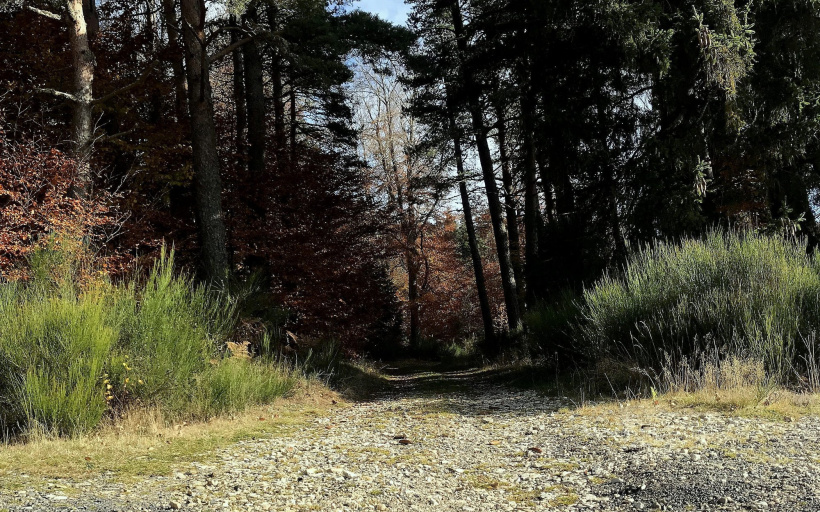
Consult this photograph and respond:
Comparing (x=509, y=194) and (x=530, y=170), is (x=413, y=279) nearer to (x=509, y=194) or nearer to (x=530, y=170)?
(x=509, y=194)

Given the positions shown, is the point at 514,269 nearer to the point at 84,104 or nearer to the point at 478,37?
the point at 478,37

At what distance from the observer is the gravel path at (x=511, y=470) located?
3320mm

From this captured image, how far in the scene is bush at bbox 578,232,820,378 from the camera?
640 centimetres

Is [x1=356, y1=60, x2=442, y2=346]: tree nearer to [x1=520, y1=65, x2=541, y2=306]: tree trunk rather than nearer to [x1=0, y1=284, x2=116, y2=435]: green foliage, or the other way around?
[x1=520, y1=65, x2=541, y2=306]: tree trunk

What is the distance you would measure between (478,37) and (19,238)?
43.2 ft

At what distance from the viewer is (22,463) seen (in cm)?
414

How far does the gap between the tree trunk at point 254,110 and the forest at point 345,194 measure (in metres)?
0.05

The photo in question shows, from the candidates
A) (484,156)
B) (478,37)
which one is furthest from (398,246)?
(478,37)

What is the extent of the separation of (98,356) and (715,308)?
6.71m

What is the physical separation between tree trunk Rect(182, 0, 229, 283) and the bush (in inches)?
244

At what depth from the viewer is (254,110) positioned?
1384 centimetres

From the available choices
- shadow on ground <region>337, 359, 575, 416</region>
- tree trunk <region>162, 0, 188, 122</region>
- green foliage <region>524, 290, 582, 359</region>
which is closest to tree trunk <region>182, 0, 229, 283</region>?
shadow on ground <region>337, 359, 575, 416</region>

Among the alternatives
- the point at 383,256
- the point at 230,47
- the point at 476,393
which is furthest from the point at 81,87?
the point at 383,256

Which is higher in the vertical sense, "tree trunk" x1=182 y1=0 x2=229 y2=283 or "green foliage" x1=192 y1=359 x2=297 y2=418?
"tree trunk" x1=182 y1=0 x2=229 y2=283
